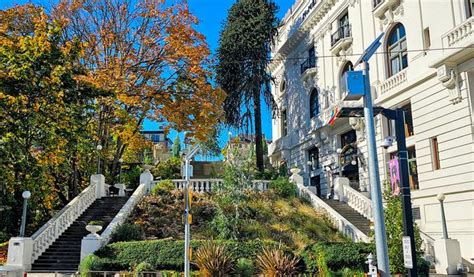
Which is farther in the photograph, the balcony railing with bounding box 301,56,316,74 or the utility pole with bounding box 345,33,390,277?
the balcony railing with bounding box 301,56,316,74

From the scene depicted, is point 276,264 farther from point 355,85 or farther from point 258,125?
point 258,125

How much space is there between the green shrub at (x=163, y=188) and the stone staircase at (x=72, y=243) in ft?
6.39

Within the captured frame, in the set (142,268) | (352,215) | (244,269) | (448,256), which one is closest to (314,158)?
(352,215)

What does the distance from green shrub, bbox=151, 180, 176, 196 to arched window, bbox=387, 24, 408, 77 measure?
1398cm

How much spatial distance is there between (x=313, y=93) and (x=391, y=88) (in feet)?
40.5

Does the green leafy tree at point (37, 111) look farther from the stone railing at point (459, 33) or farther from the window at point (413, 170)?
the stone railing at point (459, 33)

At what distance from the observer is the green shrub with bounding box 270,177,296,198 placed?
2580cm

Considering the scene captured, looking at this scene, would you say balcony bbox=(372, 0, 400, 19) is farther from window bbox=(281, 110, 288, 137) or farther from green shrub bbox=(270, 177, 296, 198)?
window bbox=(281, 110, 288, 137)

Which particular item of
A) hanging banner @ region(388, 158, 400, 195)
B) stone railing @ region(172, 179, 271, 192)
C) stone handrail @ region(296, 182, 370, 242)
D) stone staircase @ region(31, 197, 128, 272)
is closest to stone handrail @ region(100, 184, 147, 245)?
stone staircase @ region(31, 197, 128, 272)

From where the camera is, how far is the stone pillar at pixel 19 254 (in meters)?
16.7

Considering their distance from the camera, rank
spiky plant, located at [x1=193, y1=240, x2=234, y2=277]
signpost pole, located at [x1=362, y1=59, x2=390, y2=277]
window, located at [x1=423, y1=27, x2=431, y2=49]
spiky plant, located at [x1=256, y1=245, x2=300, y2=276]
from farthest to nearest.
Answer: window, located at [x1=423, y1=27, x2=431, y2=49] → spiky plant, located at [x1=193, y1=240, x2=234, y2=277] → spiky plant, located at [x1=256, y1=245, x2=300, y2=276] → signpost pole, located at [x1=362, y1=59, x2=390, y2=277]

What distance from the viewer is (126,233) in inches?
753

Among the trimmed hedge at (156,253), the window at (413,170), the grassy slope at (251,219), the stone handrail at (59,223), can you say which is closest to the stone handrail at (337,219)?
the grassy slope at (251,219)

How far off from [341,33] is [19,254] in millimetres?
24475
